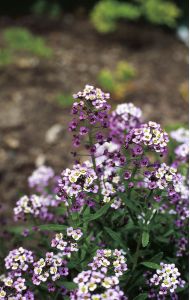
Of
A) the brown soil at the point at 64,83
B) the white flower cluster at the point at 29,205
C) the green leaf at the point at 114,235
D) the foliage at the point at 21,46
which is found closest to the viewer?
the green leaf at the point at 114,235

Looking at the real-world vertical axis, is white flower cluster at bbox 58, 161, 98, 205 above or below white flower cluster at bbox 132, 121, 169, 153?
below

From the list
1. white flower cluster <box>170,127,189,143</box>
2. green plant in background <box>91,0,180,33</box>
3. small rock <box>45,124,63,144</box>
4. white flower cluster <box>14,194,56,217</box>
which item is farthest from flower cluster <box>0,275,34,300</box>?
green plant in background <box>91,0,180,33</box>

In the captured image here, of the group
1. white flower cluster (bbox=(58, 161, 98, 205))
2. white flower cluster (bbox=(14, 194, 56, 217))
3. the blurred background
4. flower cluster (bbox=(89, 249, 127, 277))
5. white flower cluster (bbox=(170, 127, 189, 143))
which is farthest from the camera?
the blurred background

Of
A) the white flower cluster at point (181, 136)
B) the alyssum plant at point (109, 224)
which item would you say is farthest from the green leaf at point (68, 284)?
the white flower cluster at point (181, 136)

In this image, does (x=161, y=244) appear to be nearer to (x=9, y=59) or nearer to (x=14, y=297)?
(x=14, y=297)

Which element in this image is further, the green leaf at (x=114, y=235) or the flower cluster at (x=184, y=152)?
the flower cluster at (x=184, y=152)

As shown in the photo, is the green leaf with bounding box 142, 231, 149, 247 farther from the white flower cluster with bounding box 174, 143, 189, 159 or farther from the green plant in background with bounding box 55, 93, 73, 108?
the green plant in background with bounding box 55, 93, 73, 108

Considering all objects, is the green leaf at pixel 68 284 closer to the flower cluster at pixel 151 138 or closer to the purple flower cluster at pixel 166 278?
Result: the purple flower cluster at pixel 166 278
